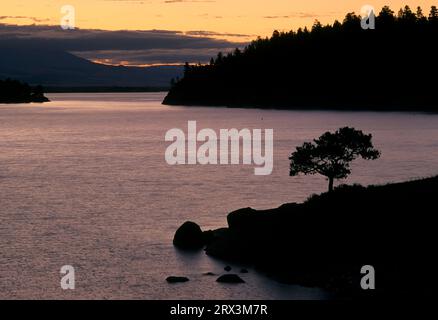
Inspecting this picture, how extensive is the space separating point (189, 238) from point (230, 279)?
→ 10.7 metres

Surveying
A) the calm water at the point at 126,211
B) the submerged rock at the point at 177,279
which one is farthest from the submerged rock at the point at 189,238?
the submerged rock at the point at 177,279

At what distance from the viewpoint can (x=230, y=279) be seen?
48156mm

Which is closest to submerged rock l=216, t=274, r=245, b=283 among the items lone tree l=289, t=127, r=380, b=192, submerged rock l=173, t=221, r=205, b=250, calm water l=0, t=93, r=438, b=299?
calm water l=0, t=93, r=438, b=299

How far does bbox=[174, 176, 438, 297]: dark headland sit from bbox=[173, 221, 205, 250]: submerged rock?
8cm

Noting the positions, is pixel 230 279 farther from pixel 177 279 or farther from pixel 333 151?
pixel 333 151

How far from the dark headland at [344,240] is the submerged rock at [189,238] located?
81mm

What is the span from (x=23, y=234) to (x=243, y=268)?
2290 centimetres

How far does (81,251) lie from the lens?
192 ft

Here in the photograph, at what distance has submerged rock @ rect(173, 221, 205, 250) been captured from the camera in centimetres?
5775

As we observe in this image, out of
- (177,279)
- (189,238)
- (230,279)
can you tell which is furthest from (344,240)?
(189,238)

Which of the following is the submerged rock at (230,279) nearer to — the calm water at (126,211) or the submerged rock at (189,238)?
the calm water at (126,211)

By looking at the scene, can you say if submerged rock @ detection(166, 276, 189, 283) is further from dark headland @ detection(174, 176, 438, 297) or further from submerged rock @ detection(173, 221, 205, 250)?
submerged rock @ detection(173, 221, 205, 250)
